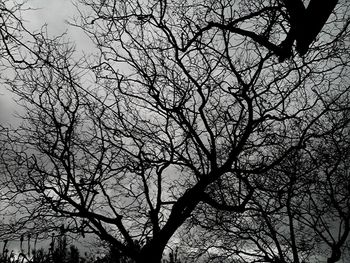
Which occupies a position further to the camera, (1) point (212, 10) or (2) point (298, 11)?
(1) point (212, 10)

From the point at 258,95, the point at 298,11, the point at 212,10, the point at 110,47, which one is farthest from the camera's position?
the point at 110,47

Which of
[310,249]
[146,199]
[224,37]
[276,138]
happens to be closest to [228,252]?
[310,249]

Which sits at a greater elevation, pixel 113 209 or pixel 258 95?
pixel 258 95

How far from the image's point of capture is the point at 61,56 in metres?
7.24

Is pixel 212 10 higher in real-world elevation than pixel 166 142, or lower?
higher

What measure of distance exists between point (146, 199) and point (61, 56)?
4427 mm

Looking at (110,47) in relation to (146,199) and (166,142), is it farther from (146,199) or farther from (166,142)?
(146,199)

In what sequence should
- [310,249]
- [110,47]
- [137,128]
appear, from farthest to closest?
[310,249]
[137,128]
[110,47]

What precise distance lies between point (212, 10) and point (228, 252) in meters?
10.5

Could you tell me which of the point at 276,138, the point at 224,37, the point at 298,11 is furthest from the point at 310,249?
the point at 298,11

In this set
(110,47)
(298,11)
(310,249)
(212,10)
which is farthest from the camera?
(310,249)

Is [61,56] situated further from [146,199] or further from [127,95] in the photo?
[146,199]

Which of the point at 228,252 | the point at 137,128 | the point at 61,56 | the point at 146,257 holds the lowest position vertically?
the point at 146,257

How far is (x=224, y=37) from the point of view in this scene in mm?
6492
